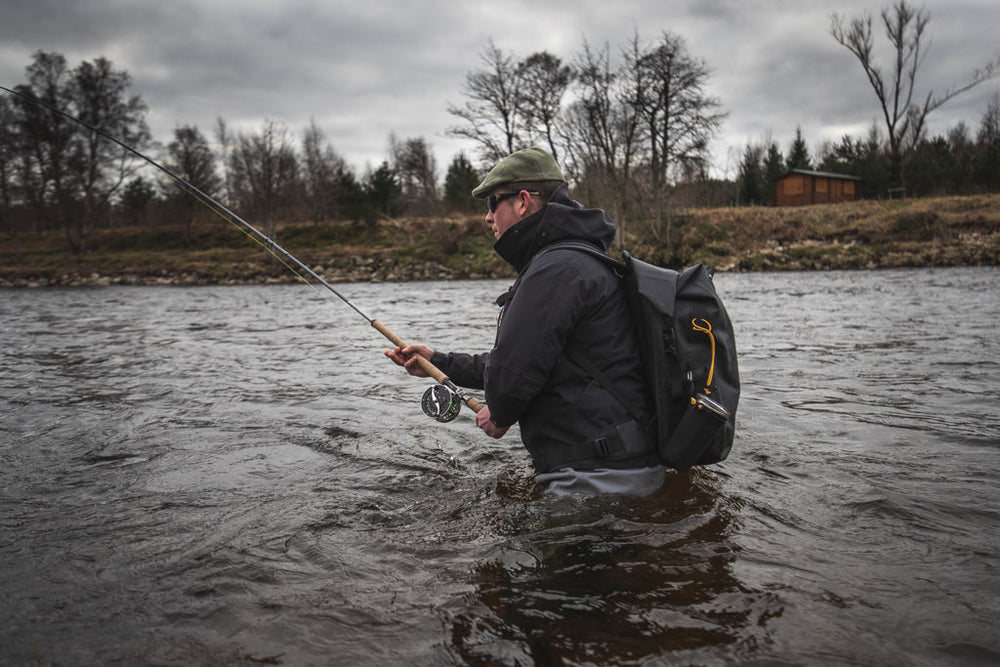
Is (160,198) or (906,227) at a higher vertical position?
(160,198)

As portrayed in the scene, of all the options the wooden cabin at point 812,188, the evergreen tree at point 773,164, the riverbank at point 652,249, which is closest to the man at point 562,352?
the riverbank at point 652,249

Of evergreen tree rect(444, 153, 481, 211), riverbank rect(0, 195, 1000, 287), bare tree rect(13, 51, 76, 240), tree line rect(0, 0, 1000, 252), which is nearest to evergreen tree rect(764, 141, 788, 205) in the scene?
tree line rect(0, 0, 1000, 252)

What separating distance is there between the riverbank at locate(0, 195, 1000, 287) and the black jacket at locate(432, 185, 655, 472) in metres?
24.6

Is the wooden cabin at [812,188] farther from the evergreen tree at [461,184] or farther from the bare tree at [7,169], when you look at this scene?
the bare tree at [7,169]

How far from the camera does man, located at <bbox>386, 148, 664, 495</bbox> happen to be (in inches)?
115

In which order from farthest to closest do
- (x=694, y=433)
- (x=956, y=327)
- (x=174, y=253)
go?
(x=174, y=253), (x=956, y=327), (x=694, y=433)

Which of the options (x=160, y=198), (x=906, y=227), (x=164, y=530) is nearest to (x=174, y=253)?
(x=160, y=198)

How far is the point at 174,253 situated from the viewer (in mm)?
42812

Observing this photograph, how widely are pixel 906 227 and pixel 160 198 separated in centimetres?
5184

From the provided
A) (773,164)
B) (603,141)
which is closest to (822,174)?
(773,164)

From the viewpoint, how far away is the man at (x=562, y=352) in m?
2.92

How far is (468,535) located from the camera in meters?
3.29

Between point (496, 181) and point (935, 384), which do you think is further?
point (935, 384)

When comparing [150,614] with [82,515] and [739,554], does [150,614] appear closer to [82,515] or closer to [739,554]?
[82,515]
